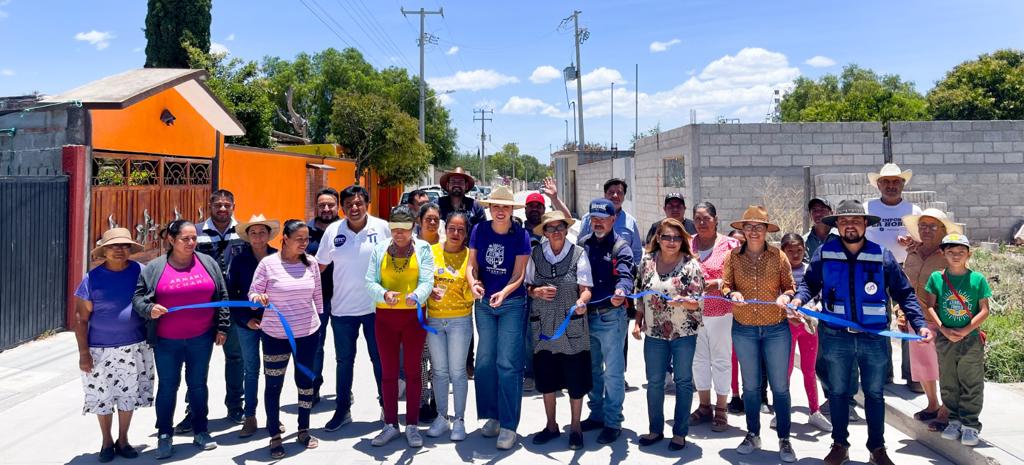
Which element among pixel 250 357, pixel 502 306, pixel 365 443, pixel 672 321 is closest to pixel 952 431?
pixel 672 321

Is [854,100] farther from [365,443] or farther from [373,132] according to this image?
[365,443]

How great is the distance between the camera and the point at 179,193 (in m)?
10.7

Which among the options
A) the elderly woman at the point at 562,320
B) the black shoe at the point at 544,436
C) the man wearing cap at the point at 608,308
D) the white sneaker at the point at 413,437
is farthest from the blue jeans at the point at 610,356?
the white sneaker at the point at 413,437

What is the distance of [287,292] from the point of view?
15.1 ft

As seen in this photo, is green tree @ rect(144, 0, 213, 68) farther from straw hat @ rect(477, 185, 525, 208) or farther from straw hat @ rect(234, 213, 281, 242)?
straw hat @ rect(477, 185, 525, 208)

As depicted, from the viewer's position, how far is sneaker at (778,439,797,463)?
4.37 meters

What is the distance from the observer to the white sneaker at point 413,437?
472 centimetres

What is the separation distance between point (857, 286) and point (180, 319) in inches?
173

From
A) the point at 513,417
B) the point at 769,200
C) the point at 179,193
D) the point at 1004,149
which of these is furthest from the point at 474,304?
the point at 1004,149

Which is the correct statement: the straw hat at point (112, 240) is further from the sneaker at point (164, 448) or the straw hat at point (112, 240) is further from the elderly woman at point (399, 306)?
the elderly woman at point (399, 306)

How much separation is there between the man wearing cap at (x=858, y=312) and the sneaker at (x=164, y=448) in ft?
13.8

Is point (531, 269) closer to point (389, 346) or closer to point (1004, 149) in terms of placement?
point (389, 346)

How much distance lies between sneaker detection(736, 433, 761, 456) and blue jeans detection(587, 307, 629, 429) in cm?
83

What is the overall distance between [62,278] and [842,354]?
8292 mm
